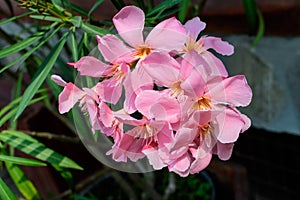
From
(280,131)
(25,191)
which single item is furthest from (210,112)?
(280,131)

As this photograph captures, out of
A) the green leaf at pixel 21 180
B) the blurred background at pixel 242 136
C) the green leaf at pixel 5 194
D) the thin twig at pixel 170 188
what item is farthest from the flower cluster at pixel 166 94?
the thin twig at pixel 170 188

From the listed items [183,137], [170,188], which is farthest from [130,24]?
[170,188]

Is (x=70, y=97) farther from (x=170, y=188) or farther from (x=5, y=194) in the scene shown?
(x=170, y=188)

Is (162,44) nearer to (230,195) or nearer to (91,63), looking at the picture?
(91,63)

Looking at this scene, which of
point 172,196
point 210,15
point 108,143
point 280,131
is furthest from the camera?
point 280,131

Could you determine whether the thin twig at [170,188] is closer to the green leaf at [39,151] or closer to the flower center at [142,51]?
the green leaf at [39,151]

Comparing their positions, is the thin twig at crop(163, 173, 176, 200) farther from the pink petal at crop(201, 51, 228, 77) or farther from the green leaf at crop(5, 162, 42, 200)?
the pink petal at crop(201, 51, 228, 77)

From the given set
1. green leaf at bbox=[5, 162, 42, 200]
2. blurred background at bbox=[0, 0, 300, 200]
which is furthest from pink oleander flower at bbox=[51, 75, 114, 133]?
blurred background at bbox=[0, 0, 300, 200]

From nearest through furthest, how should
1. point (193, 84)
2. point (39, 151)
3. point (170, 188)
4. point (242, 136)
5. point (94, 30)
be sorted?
point (193, 84) < point (94, 30) < point (39, 151) < point (170, 188) < point (242, 136)
